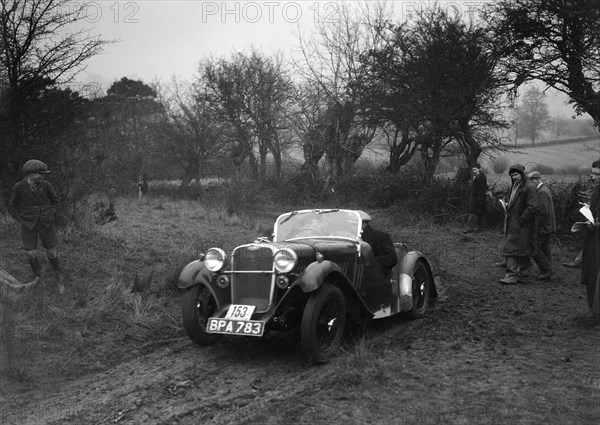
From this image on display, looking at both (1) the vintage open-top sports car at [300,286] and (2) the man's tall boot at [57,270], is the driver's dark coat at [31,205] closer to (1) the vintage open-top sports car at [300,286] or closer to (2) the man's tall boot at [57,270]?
(2) the man's tall boot at [57,270]

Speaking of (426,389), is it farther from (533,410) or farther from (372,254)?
(372,254)

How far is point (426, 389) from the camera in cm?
492

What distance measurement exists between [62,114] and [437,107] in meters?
10.3

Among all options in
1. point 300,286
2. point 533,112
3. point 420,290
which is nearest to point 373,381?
point 300,286

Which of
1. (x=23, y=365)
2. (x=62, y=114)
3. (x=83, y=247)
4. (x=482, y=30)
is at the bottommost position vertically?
(x=23, y=365)

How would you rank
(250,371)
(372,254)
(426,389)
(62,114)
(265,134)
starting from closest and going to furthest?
(426,389) < (250,371) < (372,254) < (62,114) < (265,134)

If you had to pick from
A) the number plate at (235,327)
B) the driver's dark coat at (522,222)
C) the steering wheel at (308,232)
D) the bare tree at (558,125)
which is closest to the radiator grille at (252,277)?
the number plate at (235,327)

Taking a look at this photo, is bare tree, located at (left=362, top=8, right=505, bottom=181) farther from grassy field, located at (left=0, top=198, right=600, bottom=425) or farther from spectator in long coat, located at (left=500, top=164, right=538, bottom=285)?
grassy field, located at (left=0, top=198, right=600, bottom=425)

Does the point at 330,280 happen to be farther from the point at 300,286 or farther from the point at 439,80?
the point at 439,80

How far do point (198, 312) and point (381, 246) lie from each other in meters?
2.40

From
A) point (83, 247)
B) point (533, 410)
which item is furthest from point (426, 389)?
point (83, 247)

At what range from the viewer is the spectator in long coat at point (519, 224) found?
30.5 feet

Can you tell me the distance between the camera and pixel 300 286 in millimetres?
5809

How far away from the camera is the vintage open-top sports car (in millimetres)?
5867
